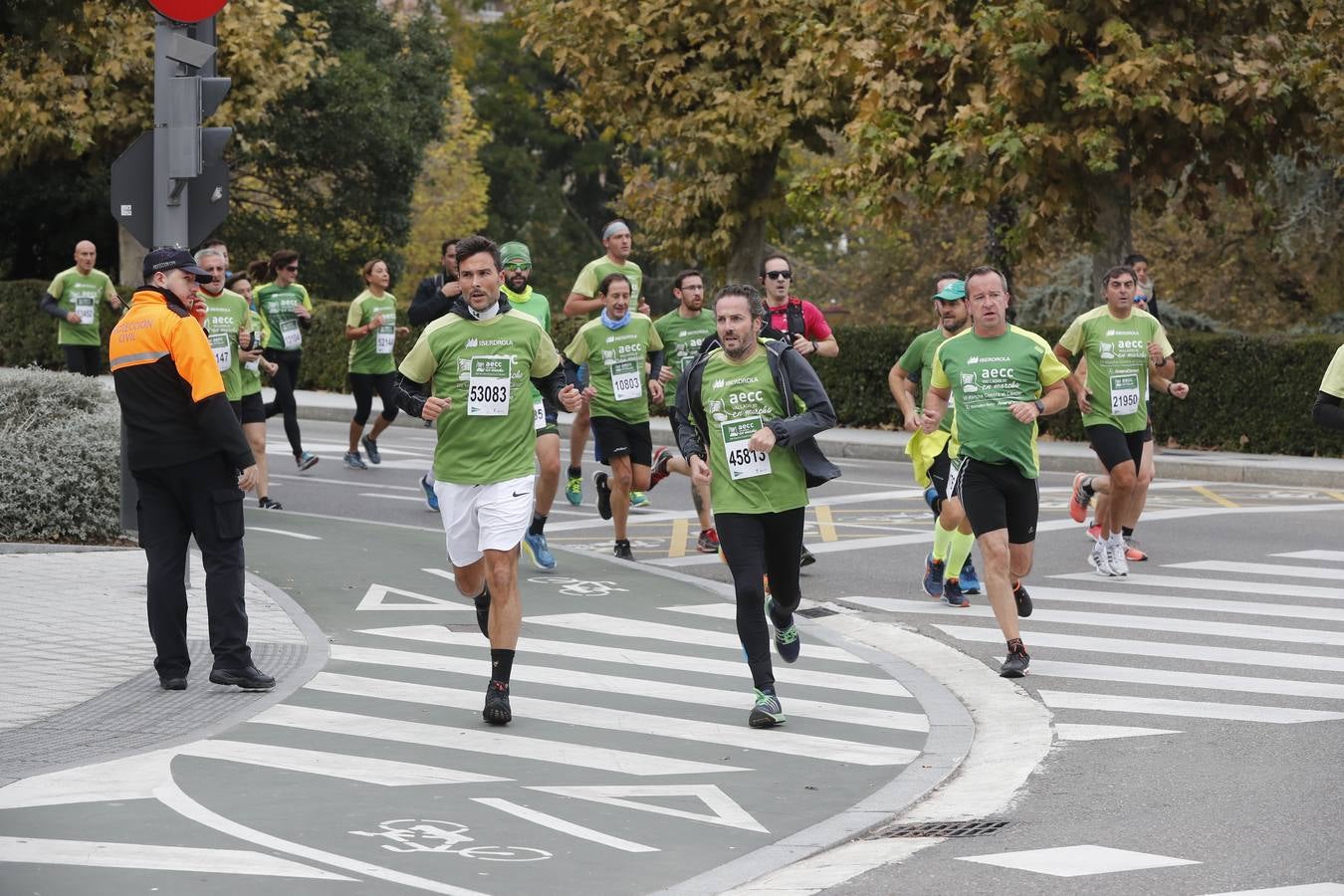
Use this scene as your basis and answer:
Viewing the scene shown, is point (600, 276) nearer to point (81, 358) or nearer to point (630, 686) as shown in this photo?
point (630, 686)

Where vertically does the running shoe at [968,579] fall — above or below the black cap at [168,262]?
below

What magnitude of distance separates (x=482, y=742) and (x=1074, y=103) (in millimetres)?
16081

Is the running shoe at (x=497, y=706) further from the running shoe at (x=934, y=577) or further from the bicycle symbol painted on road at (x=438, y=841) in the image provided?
the running shoe at (x=934, y=577)

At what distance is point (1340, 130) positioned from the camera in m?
23.4

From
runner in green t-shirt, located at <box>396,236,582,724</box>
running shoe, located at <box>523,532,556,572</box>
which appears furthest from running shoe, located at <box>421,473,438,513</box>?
runner in green t-shirt, located at <box>396,236,582,724</box>

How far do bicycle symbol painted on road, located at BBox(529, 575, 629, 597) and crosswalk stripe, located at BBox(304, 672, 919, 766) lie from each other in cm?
291

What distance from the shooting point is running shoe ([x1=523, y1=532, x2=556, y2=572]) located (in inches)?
519

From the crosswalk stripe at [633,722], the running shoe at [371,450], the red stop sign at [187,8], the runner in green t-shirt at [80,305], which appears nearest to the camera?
the crosswalk stripe at [633,722]

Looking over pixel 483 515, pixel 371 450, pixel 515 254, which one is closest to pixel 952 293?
pixel 515 254

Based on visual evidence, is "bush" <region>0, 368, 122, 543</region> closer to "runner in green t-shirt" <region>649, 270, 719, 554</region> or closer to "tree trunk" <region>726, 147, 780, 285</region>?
"runner in green t-shirt" <region>649, 270, 719, 554</region>

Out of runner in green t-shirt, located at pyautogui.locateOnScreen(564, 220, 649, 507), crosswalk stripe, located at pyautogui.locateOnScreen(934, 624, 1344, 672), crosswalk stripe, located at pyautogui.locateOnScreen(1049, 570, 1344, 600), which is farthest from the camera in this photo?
A: runner in green t-shirt, located at pyautogui.locateOnScreen(564, 220, 649, 507)

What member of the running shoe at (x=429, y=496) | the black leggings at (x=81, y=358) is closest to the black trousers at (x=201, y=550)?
the running shoe at (x=429, y=496)

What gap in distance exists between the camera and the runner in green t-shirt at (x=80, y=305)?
70.9 ft

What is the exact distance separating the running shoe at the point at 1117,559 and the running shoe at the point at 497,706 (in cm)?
586
